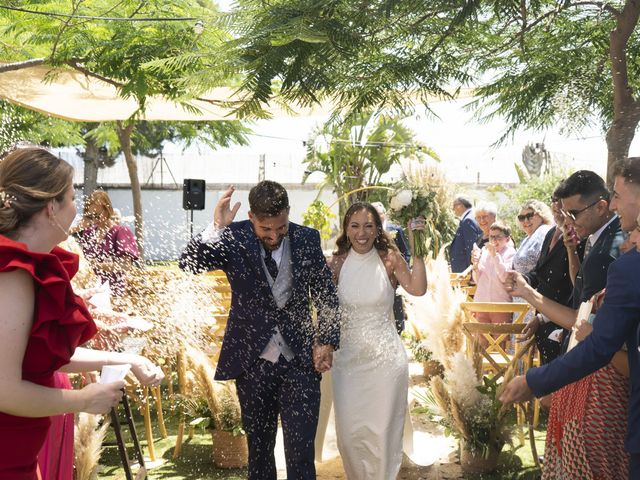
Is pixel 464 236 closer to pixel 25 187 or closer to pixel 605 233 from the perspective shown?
pixel 605 233

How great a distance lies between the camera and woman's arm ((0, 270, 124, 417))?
6.77 ft

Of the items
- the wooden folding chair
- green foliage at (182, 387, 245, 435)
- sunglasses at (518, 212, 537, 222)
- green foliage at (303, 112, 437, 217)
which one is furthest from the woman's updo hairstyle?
green foliage at (303, 112, 437, 217)

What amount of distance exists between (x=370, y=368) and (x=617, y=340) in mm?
2485

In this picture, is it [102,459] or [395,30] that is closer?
[395,30]

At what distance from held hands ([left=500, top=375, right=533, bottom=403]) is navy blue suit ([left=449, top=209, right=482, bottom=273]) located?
765cm

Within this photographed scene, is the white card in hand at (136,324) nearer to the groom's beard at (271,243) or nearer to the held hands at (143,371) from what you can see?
the groom's beard at (271,243)

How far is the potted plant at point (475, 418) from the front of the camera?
5.35 meters

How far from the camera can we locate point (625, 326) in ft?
8.86

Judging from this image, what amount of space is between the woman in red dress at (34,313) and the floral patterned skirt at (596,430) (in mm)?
1815

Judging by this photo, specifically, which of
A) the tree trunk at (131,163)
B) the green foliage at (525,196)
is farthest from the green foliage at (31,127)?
the green foliage at (525,196)

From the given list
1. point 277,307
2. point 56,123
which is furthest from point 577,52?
point 56,123

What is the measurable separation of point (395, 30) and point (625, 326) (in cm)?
136

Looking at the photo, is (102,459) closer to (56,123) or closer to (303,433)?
(303,433)

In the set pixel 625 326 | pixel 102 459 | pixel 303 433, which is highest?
pixel 625 326
